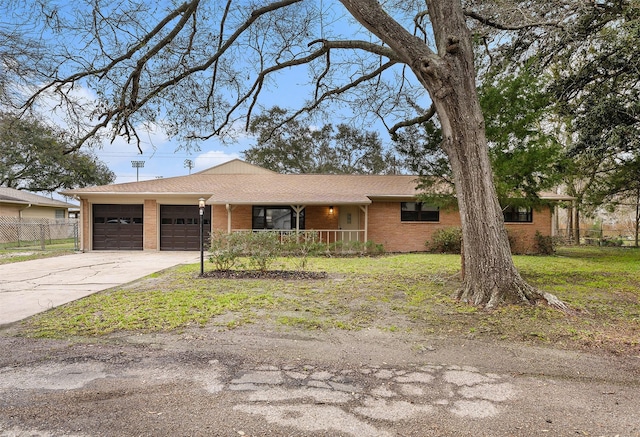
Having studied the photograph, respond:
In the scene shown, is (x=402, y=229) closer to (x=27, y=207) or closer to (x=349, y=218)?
(x=349, y=218)

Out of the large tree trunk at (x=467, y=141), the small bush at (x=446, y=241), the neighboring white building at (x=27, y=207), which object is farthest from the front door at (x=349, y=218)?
the neighboring white building at (x=27, y=207)

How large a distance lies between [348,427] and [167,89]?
25.9ft

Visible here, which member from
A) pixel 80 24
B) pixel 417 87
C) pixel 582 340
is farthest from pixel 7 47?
pixel 417 87

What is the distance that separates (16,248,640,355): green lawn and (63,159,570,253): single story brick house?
7540 mm

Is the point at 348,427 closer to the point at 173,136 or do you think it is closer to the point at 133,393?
the point at 133,393

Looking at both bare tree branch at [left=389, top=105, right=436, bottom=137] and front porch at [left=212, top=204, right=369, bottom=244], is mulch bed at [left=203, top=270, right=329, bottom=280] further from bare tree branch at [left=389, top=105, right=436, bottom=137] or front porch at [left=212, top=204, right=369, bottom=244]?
front porch at [left=212, top=204, right=369, bottom=244]

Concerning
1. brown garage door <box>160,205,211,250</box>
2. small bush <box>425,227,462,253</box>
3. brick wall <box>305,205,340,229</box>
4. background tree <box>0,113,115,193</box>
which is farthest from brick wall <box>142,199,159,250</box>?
small bush <box>425,227,462,253</box>

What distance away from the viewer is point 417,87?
34.8 feet

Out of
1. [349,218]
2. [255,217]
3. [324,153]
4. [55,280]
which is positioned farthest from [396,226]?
[324,153]

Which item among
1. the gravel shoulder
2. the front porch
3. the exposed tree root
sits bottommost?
the gravel shoulder

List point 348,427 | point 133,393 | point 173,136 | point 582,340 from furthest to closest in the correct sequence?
point 173,136 → point 582,340 → point 133,393 → point 348,427

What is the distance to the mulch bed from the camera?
9.23m

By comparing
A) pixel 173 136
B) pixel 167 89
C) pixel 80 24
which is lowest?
pixel 173 136

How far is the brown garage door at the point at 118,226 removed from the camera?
55.8 feet
